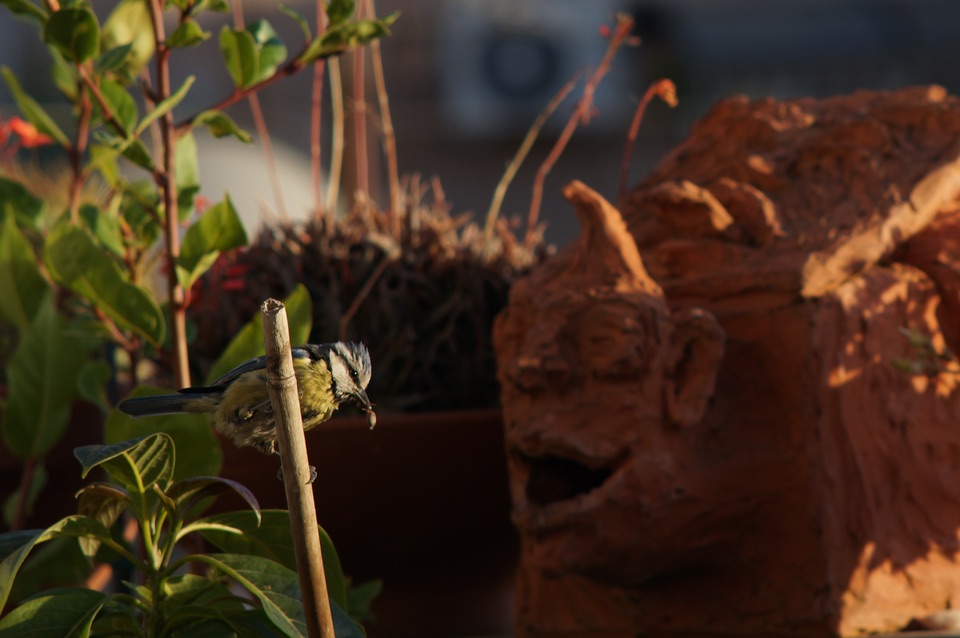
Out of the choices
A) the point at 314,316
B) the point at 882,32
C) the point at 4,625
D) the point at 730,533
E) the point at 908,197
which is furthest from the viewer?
the point at 882,32

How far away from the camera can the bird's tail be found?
0.93 meters

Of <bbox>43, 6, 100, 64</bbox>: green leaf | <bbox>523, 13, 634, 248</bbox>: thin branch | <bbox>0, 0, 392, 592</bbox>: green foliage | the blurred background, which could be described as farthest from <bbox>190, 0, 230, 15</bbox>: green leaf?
the blurred background

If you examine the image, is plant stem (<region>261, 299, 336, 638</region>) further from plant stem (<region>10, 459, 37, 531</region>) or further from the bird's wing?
plant stem (<region>10, 459, 37, 531</region>)

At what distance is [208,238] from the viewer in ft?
4.30

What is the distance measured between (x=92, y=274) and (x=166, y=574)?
378 mm

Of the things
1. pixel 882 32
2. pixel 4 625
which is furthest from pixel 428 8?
pixel 4 625

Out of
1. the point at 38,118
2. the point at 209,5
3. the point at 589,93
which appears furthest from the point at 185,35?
the point at 589,93

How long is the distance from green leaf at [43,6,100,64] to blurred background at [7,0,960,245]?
831 centimetres

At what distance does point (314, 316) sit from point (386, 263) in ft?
0.44

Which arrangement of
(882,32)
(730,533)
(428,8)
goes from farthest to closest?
(428,8)
(882,32)
(730,533)

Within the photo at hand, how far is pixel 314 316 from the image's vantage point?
70.2 inches

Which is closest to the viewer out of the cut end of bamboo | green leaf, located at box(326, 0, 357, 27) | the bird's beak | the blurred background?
the cut end of bamboo

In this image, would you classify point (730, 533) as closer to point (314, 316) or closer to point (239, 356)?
point (239, 356)

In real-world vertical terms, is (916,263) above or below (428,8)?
below
